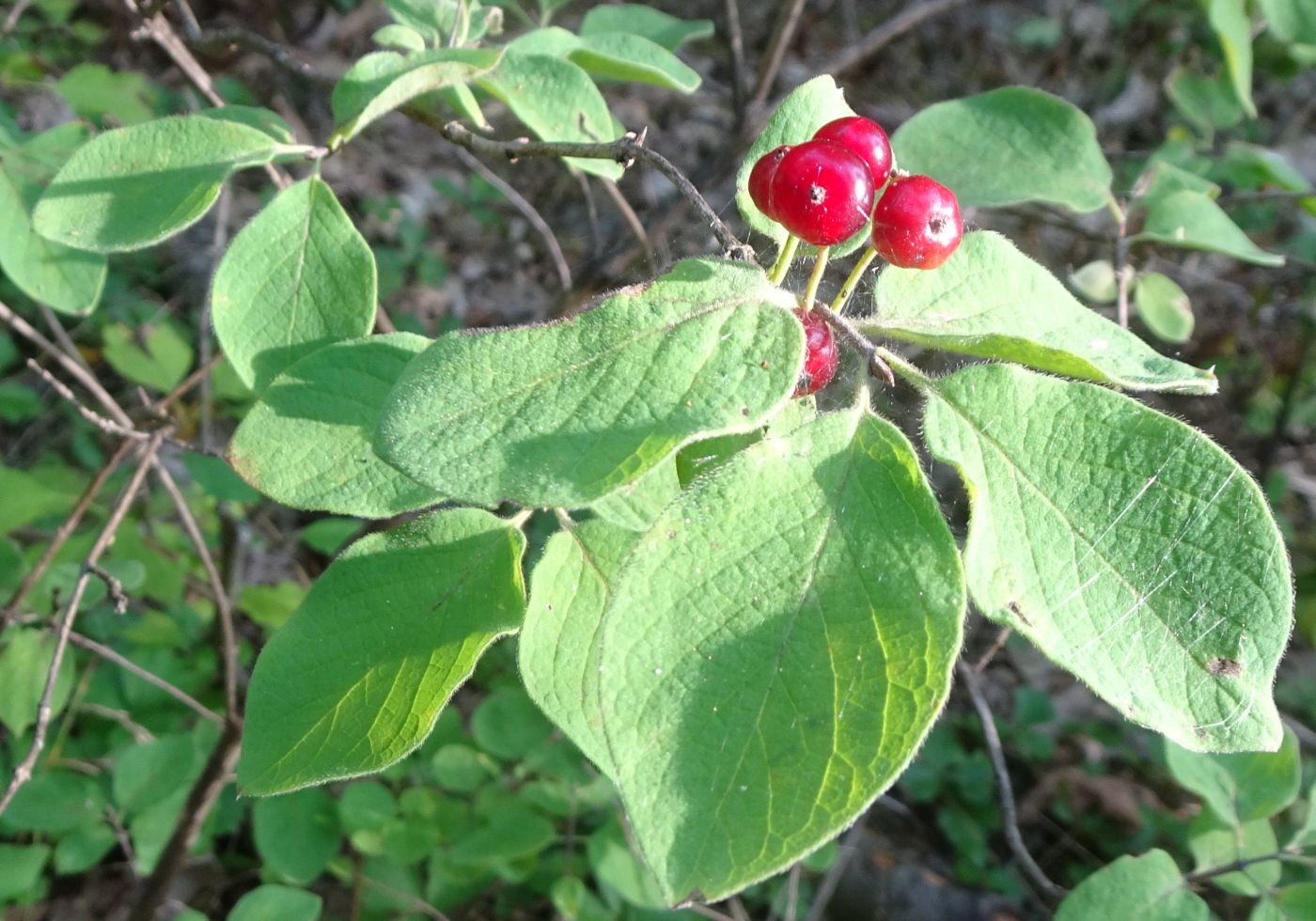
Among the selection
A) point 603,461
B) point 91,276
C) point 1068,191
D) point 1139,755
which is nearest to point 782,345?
point 603,461

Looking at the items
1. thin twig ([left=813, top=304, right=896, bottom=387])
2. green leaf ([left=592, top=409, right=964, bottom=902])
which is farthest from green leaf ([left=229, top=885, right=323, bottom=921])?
thin twig ([left=813, top=304, right=896, bottom=387])

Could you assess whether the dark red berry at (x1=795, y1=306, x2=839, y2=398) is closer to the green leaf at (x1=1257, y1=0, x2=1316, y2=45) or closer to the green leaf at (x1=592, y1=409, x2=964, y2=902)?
the green leaf at (x1=592, y1=409, x2=964, y2=902)

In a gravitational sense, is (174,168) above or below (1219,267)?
above

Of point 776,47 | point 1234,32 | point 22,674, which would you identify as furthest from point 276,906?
point 1234,32

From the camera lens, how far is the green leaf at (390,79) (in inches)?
41.2

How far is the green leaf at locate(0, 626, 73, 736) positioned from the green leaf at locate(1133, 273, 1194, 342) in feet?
7.83

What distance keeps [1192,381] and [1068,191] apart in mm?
1003

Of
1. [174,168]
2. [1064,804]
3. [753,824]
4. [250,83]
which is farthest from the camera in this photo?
[250,83]

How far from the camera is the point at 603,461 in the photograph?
2.47 ft

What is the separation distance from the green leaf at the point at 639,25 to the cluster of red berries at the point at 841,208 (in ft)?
3.39

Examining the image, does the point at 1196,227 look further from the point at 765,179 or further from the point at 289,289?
the point at 289,289

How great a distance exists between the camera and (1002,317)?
1.01 metres

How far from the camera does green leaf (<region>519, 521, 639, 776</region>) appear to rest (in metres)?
1.04

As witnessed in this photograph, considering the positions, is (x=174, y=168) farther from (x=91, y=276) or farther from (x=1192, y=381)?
(x=1192, y=381)
